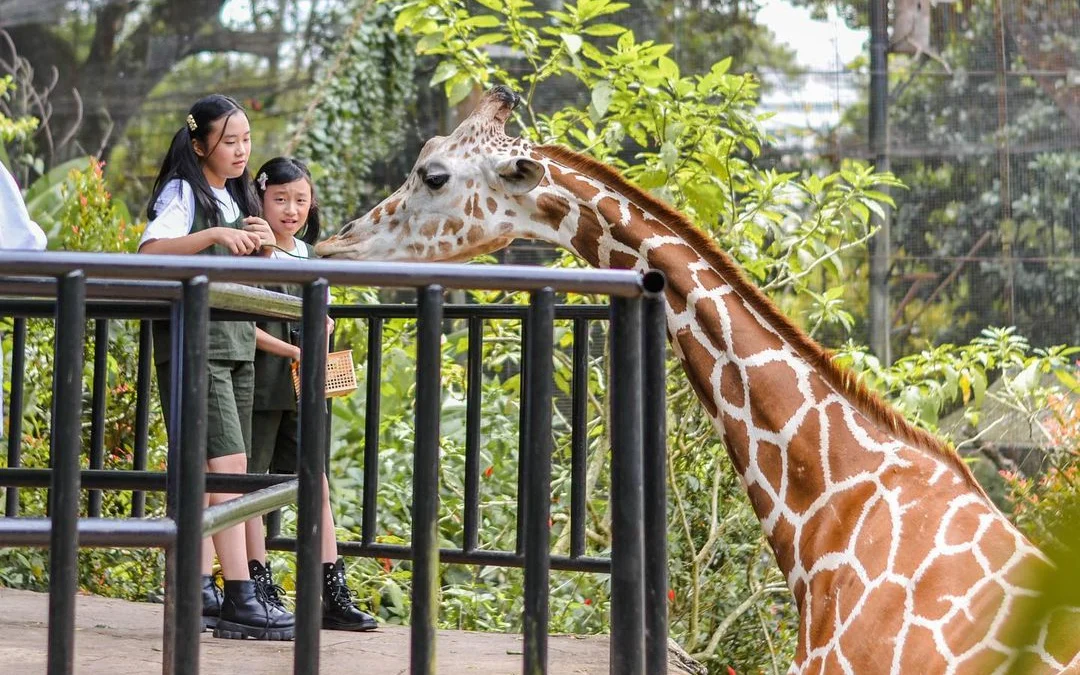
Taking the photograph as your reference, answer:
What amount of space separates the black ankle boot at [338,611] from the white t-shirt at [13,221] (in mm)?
1085

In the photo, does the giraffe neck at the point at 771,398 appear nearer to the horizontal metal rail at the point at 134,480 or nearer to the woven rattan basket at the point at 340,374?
the woven rattan basket at the point at 340,374

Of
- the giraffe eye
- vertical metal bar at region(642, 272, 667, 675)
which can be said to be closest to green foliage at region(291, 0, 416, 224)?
the giraffe eye

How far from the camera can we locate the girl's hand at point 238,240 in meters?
2.57

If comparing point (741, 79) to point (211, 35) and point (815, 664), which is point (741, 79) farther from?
point (211, 35)

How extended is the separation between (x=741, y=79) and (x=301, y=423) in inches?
117

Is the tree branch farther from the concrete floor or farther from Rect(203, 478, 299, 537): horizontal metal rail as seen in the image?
Rect(203, 478, 299, 537): horizontal metal rail

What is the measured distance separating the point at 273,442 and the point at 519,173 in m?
1.00

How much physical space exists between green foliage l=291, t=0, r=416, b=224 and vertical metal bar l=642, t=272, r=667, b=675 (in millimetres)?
6376

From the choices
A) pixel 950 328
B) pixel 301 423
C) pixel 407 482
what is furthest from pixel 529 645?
pixel 950 328

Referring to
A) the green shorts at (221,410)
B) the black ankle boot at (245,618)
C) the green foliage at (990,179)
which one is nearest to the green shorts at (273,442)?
the green shorts at (221,410)

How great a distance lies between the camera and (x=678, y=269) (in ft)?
9.27

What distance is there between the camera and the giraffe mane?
2.64 metres

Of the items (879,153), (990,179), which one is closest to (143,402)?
(879,153)

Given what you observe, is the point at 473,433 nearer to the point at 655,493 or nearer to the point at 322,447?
the point at 655,493
